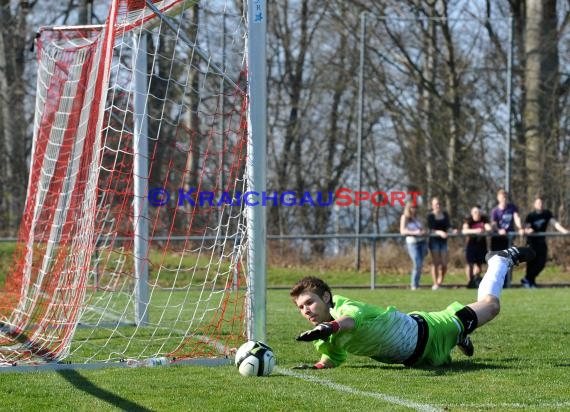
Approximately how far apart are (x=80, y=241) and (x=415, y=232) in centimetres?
1075

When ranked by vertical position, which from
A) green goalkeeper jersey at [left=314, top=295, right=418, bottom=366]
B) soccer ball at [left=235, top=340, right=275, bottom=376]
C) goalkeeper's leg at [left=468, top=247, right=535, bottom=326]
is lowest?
soccer ball at [left=235, top=340, right=275, bottom=376]

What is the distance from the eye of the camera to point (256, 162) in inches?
291

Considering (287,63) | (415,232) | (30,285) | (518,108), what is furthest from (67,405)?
(287,63)

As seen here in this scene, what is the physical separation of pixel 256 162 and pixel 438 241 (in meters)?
11.2

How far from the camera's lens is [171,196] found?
2430 centimetres

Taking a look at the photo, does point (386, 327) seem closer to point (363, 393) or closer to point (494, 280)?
point (363, 393)

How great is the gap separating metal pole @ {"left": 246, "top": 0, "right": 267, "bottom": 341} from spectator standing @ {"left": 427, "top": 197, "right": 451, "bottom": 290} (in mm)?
10986

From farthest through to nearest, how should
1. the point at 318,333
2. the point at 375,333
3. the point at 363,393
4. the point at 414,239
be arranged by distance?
the point at 414,239 < the point at 375,333 < the point at 318,333 < the point at 363,393

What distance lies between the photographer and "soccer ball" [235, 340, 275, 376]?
6.57 metres

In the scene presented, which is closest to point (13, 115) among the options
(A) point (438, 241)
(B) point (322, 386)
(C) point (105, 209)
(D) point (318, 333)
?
(A) point (438, 241)

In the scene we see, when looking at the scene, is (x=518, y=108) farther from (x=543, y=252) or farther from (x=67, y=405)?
(x=67, y=405)

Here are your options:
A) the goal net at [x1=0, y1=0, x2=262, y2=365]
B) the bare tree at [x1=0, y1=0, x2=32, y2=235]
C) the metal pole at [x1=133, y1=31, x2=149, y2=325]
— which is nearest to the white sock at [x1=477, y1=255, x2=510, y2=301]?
the goal net at [x1=0, y1=0, x2=262, y2=365]

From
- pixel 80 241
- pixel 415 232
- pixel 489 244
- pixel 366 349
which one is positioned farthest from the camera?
pixel 489 244

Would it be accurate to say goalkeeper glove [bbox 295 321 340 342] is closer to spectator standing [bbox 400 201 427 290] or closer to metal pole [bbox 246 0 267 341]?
metal pole [bbox 246 0 267 341]
